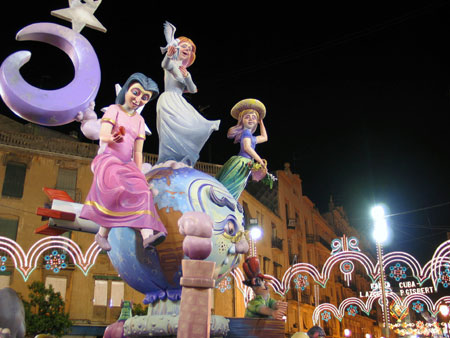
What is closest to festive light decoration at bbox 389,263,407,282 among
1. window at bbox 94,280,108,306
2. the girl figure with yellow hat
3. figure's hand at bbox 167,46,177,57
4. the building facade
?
the girl figure with yellow hat

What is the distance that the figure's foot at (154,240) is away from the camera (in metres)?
4.36

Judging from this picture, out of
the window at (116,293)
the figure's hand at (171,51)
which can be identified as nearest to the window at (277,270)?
the window at (116,293)

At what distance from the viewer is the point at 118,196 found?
4.41 metres

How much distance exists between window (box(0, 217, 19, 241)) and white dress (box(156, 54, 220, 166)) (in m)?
15.9

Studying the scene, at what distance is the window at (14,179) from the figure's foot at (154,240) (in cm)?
1722

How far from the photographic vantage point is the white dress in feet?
17.9

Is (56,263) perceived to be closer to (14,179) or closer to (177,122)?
(177,122)

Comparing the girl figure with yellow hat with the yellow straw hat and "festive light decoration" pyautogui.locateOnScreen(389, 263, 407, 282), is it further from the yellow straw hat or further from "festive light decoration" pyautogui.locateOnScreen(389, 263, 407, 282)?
"festive light decoration" pyautogui.locateOnScreen(389, 263, 407, 282)

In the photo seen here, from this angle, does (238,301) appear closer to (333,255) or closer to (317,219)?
(333,255)

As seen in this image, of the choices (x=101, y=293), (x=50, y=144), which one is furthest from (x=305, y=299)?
(x=50, y=144)

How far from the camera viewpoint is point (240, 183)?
19.1ft

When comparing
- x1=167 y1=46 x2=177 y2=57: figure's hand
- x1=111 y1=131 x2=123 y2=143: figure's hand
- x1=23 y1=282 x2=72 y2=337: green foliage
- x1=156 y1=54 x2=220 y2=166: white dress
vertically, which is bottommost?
x1=23 y1=282 x2=72 y2=337: green foliage

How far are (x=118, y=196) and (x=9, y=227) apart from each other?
55.2ft

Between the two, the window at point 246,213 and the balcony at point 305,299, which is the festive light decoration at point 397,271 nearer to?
the window at point 246,213
